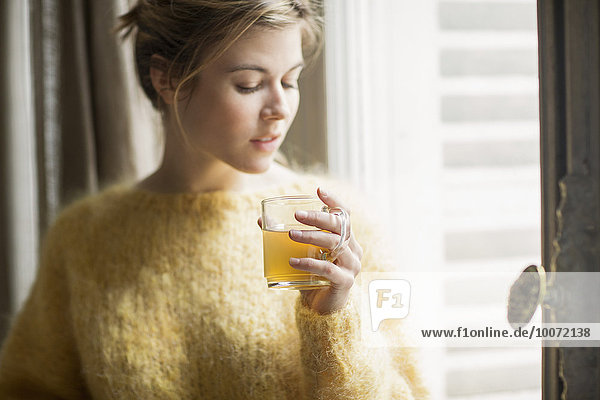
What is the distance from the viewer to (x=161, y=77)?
83cm

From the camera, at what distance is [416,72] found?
921mm

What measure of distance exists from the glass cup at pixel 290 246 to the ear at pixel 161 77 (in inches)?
11.6

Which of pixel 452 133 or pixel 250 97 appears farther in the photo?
pixel 452 133

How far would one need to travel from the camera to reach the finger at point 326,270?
60cm

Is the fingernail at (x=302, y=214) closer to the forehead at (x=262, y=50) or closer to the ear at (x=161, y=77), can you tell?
the forehead at (x=262, y=50)

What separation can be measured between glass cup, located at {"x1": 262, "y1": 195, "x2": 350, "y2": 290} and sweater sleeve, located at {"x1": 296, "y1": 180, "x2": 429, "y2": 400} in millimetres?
81

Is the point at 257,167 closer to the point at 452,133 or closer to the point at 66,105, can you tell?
the point at 452,133

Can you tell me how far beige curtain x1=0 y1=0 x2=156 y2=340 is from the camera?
4.07 ft

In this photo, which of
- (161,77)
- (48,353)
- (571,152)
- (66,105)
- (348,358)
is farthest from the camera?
(66,105)

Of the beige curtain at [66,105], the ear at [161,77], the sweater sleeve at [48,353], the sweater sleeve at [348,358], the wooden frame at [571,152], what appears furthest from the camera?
the beige curtain at [66,105]

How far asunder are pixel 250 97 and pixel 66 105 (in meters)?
0.74

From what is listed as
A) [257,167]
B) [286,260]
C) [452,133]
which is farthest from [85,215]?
[452,133]

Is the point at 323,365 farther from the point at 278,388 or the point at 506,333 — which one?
the point at 506,333

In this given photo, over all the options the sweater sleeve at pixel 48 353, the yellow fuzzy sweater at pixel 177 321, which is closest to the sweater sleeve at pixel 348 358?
the yellow fuzzy sweater at pixel 177 321
